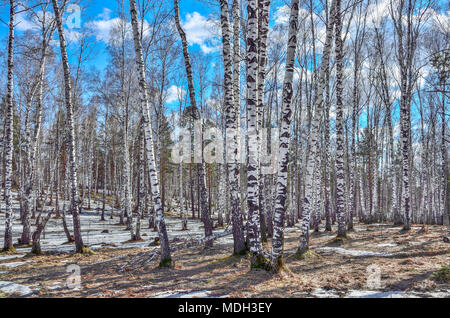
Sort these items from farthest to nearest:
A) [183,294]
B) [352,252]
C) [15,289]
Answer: [352,252], [15,289], [183,294]

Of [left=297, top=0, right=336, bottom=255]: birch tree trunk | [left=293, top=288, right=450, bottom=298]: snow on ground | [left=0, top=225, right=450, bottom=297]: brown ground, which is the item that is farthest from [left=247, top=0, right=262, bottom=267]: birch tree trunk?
[left=297, top=0, right=336, bottom=255]: birch tree trunk

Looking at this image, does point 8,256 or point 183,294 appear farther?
point 8,256

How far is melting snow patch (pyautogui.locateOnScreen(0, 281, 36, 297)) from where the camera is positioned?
542cm

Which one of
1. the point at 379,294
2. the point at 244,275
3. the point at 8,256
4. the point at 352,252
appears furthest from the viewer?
the point at 8,256

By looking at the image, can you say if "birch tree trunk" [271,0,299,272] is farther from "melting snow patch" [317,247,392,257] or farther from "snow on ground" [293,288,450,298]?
"melting snow patch" [317,247,392,257]

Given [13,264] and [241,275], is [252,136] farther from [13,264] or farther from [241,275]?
[13,264]

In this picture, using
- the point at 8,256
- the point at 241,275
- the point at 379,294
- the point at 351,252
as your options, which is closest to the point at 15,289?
the point at 241,275

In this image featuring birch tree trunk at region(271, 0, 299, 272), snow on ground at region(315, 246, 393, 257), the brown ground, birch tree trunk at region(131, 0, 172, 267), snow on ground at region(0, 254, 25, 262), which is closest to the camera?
the brown ground

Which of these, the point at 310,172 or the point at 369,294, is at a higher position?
the point at 310,172

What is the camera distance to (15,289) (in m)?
5.71

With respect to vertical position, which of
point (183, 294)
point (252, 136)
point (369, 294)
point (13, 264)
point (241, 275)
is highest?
point (252, 136)

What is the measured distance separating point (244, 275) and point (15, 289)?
4725 millimetres

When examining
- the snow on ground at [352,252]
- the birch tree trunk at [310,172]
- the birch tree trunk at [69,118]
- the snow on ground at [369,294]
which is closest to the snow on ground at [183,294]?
the snow on ground at [369,294]
